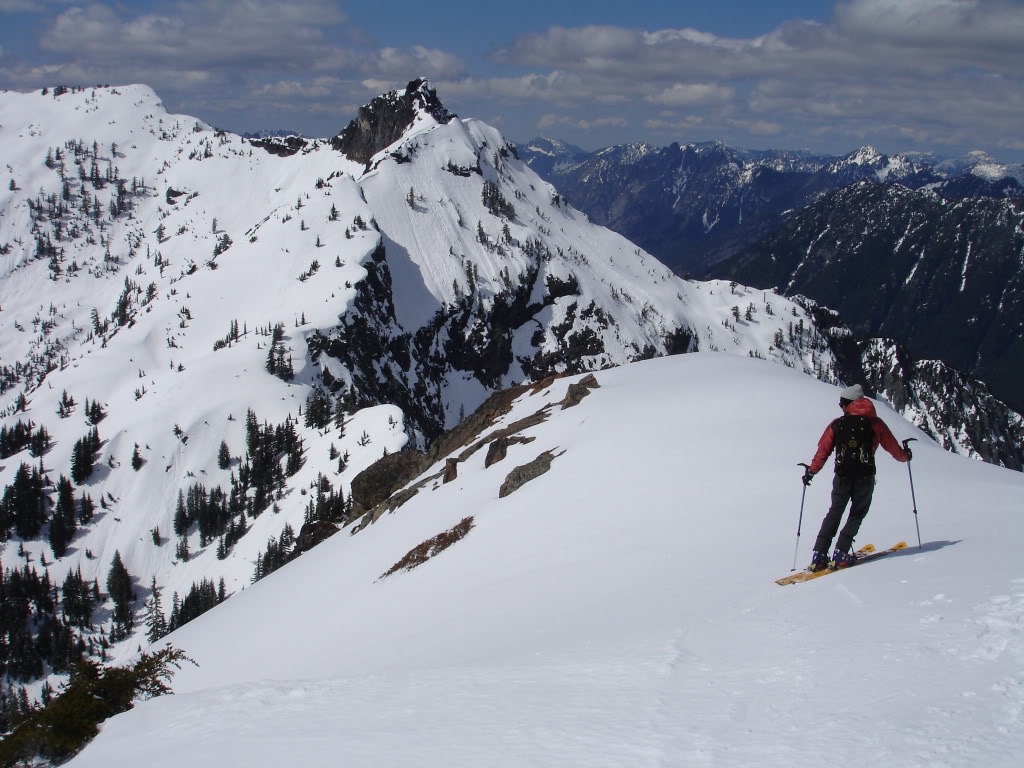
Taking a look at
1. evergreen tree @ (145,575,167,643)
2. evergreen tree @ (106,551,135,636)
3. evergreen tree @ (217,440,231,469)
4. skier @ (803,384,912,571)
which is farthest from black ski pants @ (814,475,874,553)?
evergreen tree @ (217,440,231,469)

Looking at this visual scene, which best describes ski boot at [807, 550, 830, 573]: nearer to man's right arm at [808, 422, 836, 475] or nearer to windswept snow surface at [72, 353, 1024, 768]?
windswept snow surface at [72, 353, 1024, 768]

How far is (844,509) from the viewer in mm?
13852

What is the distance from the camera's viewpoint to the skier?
1386 centimetres

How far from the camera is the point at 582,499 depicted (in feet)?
85.5

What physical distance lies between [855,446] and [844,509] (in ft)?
4.22

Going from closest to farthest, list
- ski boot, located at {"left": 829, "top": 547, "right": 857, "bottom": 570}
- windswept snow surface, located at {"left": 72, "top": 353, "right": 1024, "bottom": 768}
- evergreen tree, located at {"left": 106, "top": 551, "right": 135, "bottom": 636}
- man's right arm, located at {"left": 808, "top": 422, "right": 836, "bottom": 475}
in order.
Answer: windswept snow surface, located at {"left": 72, "top": 353, "right": 1024, "bottom": 768} < ski boot, located at {"left": 829, "top": 547, "right": 857, "bottom": 570} < man's right arm, located at {"left": 808, "top": 422, "right": 836, "bottom": 475} < evergreen tree, located at {"left": 106, "top": 551, "right": 135, "bottom": 636}

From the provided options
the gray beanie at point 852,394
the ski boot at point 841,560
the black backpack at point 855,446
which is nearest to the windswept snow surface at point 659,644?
the ski boot at point 841,560

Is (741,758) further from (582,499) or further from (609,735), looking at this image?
(582,499)

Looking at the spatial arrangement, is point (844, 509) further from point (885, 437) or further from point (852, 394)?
point (852, 394)

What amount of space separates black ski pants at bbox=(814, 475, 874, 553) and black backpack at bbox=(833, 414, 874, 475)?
173mm

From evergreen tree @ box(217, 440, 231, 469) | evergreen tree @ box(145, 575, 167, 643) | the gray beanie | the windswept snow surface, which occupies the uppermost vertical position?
the gray beanie

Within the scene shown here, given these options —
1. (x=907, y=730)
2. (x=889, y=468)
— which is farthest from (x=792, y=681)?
(x=889, y=468)

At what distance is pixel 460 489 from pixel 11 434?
12674cm

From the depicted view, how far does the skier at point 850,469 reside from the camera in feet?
45.5
